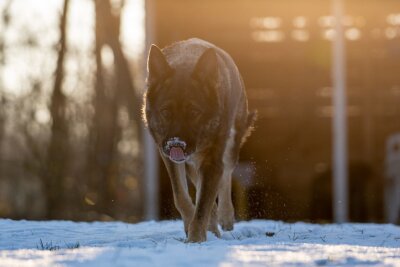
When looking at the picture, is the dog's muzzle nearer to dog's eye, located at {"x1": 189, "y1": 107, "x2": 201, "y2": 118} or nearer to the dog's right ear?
dog's eye, located at {"x1": 189, "y1": 107, "x2": 201, "y2": 118}

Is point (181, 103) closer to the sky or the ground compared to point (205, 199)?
closer to the sky

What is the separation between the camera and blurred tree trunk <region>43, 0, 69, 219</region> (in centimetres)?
1886

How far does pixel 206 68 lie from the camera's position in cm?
664

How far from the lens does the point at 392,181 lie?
15.3m

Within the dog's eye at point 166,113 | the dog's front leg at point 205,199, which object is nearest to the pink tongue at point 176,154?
the dog's eye at point 166,113

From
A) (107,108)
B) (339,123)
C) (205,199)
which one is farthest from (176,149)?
(107,108)

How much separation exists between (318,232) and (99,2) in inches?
442

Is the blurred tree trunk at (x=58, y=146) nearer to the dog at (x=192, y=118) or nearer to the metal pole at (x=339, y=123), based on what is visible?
the metal pole at (x=339, y=123)

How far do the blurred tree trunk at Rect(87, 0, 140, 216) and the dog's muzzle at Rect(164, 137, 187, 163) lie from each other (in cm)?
1155

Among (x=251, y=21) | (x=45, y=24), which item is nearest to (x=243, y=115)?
(x=251, y=21)

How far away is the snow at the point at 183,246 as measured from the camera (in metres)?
5.19

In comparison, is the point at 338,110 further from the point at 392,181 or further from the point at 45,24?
the point at 45,24

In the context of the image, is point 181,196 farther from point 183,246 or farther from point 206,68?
point 183,246

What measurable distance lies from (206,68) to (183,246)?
1.45 metres
